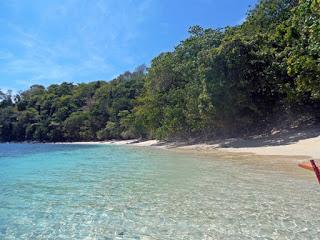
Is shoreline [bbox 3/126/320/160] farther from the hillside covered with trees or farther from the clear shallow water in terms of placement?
the clear shallow water

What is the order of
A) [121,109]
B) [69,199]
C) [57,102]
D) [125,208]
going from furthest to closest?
[57,102]
[121,109]
[69,199]
[125,208]

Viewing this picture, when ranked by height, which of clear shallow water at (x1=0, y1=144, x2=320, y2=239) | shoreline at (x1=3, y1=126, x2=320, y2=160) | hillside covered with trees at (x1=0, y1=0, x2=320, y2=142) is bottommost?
clear shallow water at (x1=0, y1=144, x2=320, y2=239)

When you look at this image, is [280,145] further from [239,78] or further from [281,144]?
[239,78]

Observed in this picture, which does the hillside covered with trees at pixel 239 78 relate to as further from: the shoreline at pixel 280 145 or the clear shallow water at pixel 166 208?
the clear shallow water at pixel 166 208

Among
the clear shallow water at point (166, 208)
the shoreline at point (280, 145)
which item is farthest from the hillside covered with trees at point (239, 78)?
the clear shallow water at point (166, 208)

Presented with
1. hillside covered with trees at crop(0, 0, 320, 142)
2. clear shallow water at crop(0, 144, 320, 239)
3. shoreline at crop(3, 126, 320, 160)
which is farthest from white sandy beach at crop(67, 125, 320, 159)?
clear shallow water at crop(0, 144, 320, 239)

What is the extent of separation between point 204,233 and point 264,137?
23.2 meters

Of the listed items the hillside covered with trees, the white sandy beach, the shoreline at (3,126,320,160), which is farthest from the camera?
the hillside covered with trees

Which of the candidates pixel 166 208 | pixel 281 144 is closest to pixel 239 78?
pixel 281 144

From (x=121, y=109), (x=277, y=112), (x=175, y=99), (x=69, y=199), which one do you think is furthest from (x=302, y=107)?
(x=121, y=109)

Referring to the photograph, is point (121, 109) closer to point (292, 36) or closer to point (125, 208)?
point (292, 36)

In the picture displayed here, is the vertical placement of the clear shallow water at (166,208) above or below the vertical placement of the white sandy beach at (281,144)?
below

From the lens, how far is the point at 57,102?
83062mm

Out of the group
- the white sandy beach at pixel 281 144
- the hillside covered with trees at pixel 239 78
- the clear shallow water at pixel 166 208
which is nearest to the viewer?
the clear shallow water at pixel 166 208
